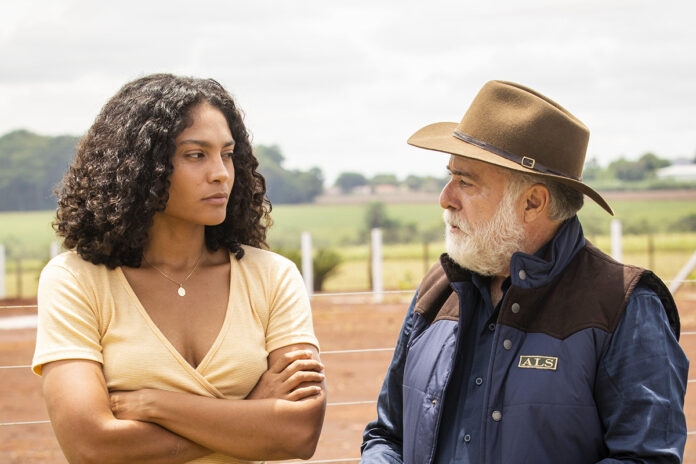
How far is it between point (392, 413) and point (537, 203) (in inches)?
29.4

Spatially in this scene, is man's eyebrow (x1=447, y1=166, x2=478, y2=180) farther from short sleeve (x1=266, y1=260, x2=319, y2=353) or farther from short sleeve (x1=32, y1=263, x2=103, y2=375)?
short sleeve (x1=32, y1=263, x2=103, y2=375)

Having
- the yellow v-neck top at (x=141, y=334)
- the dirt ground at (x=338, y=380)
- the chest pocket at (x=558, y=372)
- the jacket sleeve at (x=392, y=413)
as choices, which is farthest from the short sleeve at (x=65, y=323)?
the dirt ground at (x=338, y=380)

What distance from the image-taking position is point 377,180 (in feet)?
205

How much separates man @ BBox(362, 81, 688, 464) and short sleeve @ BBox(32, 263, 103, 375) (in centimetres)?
86

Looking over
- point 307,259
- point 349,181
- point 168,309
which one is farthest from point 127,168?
point 349,181

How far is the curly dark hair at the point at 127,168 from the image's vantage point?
94.4 inches

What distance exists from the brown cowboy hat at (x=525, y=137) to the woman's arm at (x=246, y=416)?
2.57ft

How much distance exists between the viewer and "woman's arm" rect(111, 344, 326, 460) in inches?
87.4


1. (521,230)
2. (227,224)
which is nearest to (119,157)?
(227,224)

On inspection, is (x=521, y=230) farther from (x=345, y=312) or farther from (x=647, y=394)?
(x=345, y=312)

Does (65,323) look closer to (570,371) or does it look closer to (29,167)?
(570,371)

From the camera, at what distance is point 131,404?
223cm

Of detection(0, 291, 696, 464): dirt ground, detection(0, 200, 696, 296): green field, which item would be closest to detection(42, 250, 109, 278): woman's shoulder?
detection(0, 291, 696, 464): dirt ground

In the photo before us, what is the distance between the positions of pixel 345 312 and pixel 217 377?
58.0 feet
